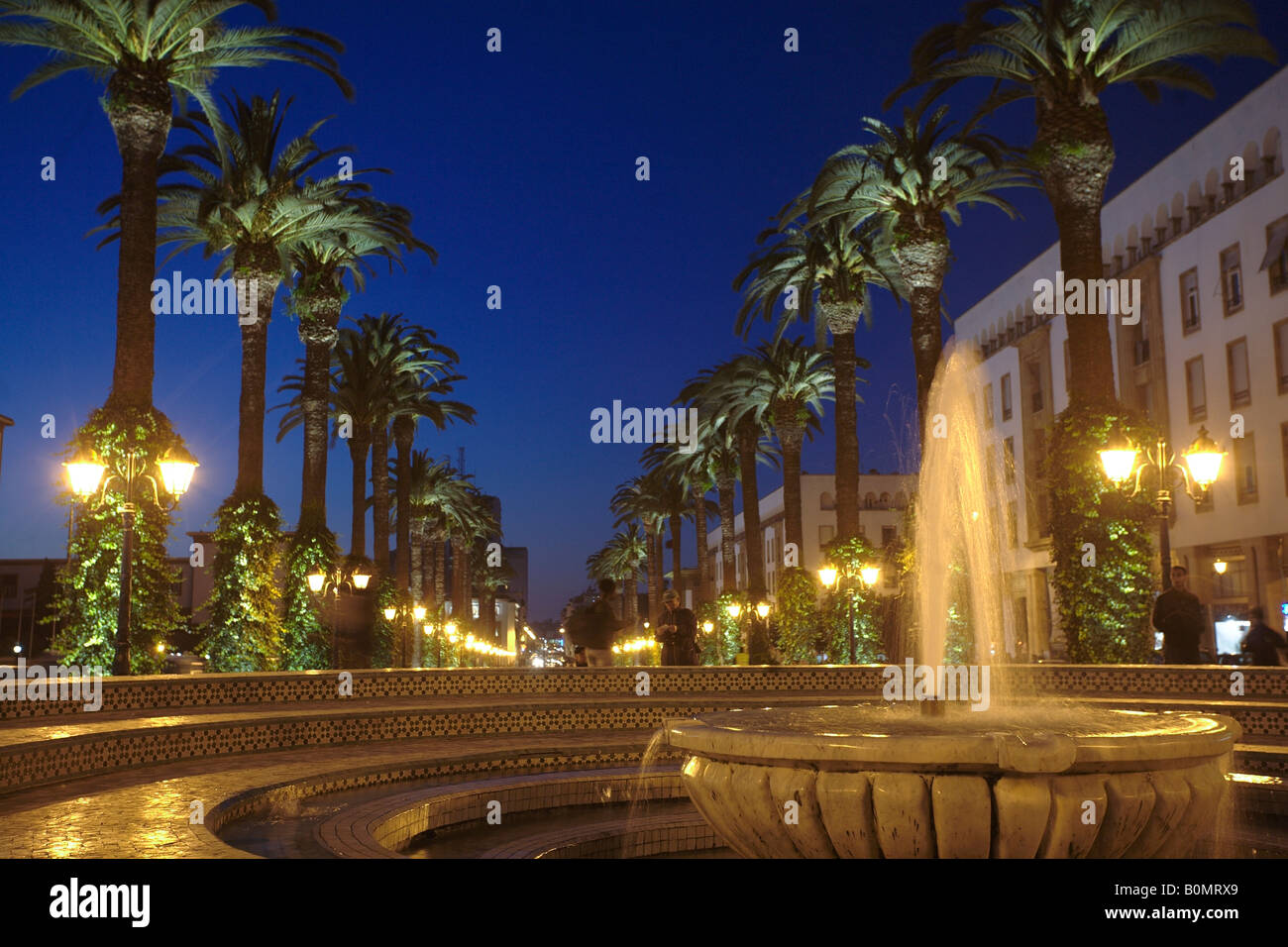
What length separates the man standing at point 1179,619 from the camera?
1380 cm

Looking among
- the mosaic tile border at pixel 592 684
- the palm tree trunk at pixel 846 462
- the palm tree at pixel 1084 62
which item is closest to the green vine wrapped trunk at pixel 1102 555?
the palm tree at pixel 1084 62

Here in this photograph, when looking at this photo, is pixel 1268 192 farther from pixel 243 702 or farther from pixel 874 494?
pixel 874 494

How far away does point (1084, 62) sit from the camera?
17141 mm

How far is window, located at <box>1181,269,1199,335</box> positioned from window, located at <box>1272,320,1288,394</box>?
4.38 metres

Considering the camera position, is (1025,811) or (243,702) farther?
(243,702)

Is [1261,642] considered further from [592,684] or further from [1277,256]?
[1277,256]

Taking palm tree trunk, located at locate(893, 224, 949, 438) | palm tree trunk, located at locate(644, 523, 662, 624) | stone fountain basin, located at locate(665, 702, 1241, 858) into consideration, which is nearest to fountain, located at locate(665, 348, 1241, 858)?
stone fountain basin, located at locate(665, 702, 1241, 858)

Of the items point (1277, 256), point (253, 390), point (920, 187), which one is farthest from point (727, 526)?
point (253, 390)

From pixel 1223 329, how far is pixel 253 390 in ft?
97.7

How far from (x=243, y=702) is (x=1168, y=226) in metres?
36.8

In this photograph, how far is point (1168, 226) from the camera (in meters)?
39.7

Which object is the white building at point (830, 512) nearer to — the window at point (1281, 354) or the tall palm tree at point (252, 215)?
the window at point (1281, 354)

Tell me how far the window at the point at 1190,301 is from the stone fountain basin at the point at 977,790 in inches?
1452
